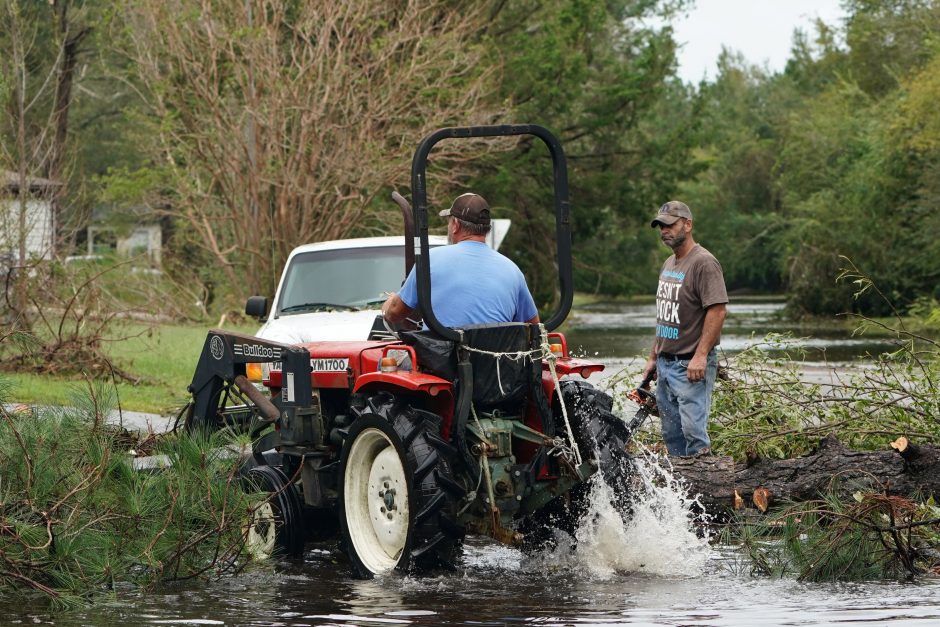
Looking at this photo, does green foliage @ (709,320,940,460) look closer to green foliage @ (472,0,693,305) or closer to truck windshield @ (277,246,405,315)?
truck windshield @ (277,246,405,315)

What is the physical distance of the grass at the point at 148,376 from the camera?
591 inches

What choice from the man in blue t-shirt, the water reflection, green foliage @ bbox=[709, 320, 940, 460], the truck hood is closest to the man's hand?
green foliage @ bbox=[709, 320, 940, 460]

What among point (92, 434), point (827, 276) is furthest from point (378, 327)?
point (827, 276)

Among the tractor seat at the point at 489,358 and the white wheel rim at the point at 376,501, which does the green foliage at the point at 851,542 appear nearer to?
the tractor seat at the point at 489,358

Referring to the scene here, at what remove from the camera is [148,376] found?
19.3m

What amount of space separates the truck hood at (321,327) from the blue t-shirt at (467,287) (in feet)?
13.9

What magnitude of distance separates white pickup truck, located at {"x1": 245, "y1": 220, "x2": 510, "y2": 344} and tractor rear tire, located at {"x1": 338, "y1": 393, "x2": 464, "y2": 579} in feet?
16.0

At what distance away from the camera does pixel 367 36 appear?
28688 mm

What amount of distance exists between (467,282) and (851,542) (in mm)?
2491

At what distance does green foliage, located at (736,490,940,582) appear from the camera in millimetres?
7637

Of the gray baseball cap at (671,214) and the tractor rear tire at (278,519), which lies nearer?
the tractor rear tire at (278,519)

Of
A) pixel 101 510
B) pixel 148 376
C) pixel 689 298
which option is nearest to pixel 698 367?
pixel 689 298

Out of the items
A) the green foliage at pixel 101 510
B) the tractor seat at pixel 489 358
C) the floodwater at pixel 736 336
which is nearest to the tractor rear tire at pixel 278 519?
the green foliage at pixel 101 510

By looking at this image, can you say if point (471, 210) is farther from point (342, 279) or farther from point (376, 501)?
point (342, 279)
